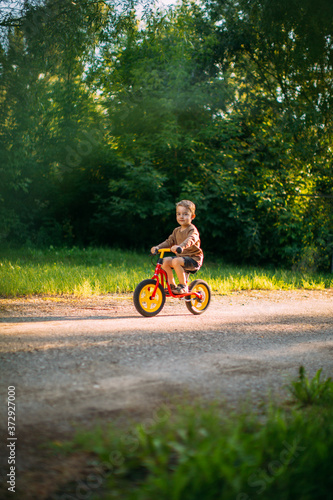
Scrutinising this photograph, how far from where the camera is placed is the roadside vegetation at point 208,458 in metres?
1.96

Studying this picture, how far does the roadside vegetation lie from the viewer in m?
1.96

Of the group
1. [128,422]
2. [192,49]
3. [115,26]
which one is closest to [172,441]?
[128,422]

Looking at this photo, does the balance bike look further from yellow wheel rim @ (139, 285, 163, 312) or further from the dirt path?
the dirt path

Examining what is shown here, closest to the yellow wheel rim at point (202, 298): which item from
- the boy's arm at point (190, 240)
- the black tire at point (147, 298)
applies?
the black tire at point (147, 298)

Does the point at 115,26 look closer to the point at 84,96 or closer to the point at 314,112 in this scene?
the point at 314,112

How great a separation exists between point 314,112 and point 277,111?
2.95 m

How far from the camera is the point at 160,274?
6.33 meters

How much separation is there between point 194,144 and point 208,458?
14.0m

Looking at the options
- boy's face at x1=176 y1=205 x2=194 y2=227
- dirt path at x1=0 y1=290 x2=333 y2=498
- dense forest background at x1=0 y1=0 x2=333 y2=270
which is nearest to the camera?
dirt path at x1=0 y1=290 x2=333 y2=498

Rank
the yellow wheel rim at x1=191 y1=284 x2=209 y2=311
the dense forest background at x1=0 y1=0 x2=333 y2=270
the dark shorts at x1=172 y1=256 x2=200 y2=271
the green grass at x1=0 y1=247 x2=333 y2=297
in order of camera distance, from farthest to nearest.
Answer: the dense forest background at x1=0 y1=0 x2=333 y2=270 → the green grass at x1=0 y1=247 x2=333 y2=297 → the yellow wheel rim at x1=191 y1=284 x2=209 y2=311 → the dark shorts at x1=172 y1=256 x2=200 y2=271

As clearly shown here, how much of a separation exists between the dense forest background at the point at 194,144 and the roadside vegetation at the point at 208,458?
33.3 ft

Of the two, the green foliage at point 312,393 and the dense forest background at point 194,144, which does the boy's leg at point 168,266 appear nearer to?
the green foliage at point 312,393

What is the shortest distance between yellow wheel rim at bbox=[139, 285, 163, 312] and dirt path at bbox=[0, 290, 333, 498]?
0.16 metres

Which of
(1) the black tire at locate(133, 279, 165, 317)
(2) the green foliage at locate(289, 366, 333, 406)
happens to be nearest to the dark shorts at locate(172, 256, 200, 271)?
(1) the black tire at locate(133, 279, 165, 317)
